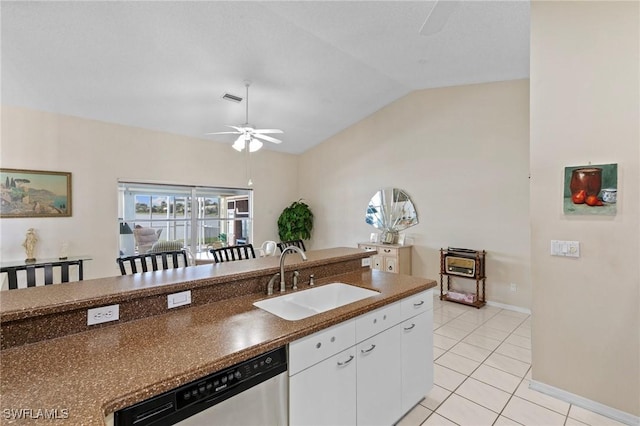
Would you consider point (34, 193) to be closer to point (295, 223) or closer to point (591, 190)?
point (295, 223)

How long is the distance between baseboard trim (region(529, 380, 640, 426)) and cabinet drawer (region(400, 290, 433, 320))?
1.12 meters

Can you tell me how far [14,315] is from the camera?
118cm

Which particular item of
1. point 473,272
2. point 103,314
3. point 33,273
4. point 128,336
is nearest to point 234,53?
point 33,273

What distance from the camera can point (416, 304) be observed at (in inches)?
81.3

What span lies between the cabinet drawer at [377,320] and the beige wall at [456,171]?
3.19 meters

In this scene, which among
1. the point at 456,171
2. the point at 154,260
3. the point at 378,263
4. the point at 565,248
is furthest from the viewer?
the point at 378,263

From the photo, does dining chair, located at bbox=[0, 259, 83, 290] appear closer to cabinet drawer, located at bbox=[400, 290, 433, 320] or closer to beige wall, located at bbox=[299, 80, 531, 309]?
cabinet drawer, located at bbox=[400, 290, 433, 320]

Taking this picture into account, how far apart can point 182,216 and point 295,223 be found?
229 cm

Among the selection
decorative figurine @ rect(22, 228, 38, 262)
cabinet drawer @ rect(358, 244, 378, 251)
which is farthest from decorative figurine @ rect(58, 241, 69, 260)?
cabinet drawer @ rect(358, 244, 378, 251)

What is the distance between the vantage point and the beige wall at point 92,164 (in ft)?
12.8

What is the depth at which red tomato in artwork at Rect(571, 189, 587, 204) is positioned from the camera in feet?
6.93

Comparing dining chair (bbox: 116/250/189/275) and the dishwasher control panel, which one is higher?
dining chair (bbox: 116/250/189/275)

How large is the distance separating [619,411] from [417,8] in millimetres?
3483

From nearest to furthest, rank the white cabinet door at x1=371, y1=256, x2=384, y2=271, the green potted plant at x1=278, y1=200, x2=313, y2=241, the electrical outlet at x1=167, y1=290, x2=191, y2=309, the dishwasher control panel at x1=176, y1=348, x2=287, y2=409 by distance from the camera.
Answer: the dishwasher control panel at x1=176, y1=348, x2=287, y2=409 < the electrical outlet at x1=167, y1=290, x2=191, y2=309 < the white cabinet door at x1=371, y1=256, x2=384, y2=271 < the green potted plant at x1=278, y1=200, x2=313, y2=241
